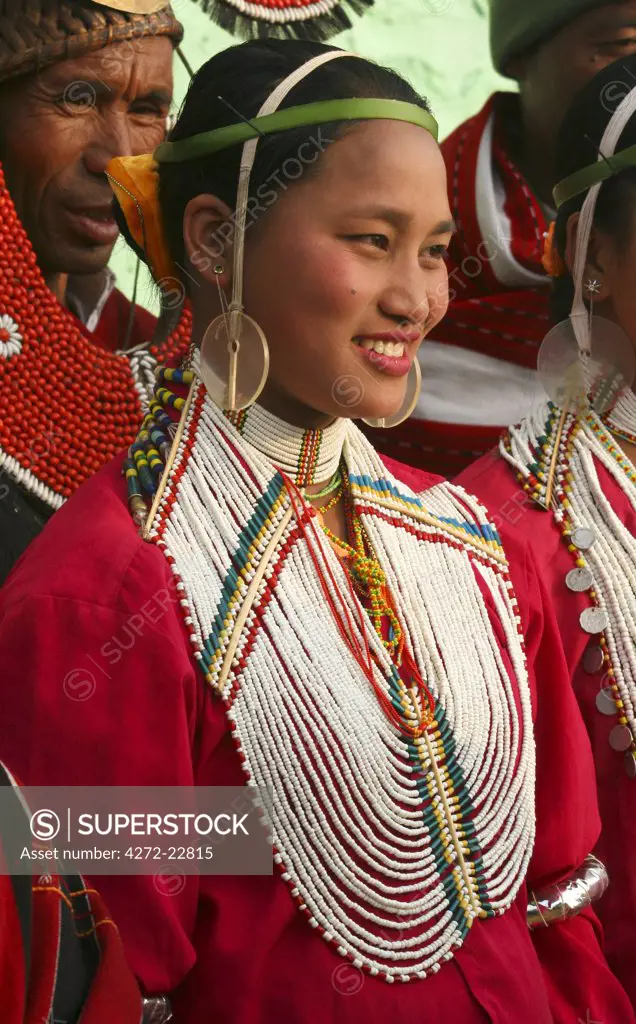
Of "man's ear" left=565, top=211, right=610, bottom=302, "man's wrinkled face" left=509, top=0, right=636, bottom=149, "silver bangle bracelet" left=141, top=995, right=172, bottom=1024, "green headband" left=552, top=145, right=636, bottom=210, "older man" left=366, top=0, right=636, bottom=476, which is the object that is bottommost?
"silver bangle bracelet" left=141, top=995, right=172, bottom=1024

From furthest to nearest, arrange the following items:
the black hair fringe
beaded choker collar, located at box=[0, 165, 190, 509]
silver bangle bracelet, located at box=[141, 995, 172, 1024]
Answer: the black hair fringe, beaded choker collar, located at box=[0, 165, 190, 509], silver bangle bracelet, located at box=[141, 995, 172, 1024]

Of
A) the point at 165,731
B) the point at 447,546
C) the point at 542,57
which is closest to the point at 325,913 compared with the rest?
the point at 165,731

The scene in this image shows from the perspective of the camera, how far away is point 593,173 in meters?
2.47

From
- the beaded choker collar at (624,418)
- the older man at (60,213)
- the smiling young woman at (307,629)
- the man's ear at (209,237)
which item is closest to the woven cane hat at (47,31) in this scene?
the older man at (60,213)

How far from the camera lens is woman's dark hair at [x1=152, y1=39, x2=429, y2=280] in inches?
73.4

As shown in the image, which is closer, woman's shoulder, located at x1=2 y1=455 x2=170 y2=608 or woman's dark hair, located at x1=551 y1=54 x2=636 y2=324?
woman's shoulder, located at x1=2 y1=455 x2=170 y2=608

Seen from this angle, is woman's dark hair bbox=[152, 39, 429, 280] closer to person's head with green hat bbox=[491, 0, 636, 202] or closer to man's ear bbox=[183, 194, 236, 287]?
man's ear bbox=[183, 194, 236, 287]

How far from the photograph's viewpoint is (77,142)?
8.68 ft

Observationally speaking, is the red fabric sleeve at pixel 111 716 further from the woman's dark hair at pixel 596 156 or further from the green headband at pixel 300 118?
the woman's dark hair at pixel 596 156

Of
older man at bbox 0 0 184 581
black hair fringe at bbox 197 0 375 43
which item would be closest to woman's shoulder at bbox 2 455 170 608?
older man at bbox 0 0 184 581

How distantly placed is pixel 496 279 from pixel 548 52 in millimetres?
535

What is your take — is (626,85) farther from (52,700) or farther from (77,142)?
(52,700)

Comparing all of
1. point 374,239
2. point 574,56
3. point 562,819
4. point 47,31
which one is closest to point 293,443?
point 374,239

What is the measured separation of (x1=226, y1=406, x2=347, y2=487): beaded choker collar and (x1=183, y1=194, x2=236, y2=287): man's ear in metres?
0.18
